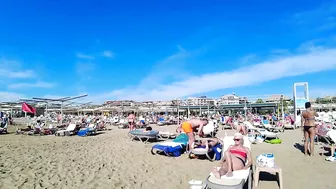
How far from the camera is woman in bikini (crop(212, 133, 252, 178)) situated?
391cm

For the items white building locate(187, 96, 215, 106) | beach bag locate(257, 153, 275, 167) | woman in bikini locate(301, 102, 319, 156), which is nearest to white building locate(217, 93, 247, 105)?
white building locate(187, 96, 215, 106)

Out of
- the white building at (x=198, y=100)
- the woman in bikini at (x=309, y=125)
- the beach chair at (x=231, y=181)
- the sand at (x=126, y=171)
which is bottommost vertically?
the sand at (x=126, y=171)

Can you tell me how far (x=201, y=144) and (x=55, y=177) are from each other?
4.25 m

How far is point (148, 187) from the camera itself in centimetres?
445

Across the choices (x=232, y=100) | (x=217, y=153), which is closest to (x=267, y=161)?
(x=217, y=153)

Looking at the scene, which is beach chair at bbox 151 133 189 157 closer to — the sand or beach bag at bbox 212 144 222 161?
the sand

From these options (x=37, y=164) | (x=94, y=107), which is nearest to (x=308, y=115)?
(x=37, y=164)

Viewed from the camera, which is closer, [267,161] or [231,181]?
[231,181]

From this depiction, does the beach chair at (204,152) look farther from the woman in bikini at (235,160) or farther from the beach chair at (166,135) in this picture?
the beach chair at (166,135)

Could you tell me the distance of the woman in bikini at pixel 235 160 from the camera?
3.91m

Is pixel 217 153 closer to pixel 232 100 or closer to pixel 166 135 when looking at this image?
pixel 166 135

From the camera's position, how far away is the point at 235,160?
4.17 meters

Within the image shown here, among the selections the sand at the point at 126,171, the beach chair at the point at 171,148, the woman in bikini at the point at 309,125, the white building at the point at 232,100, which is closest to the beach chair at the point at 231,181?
the sand at the point at 126,171

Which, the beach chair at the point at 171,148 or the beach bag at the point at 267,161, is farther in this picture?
the beach chair at the point at 171,148
